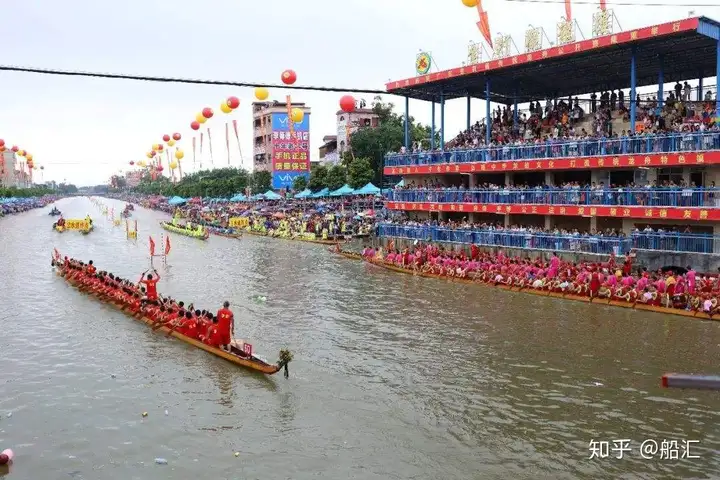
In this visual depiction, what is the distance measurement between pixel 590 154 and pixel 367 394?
58.0ft

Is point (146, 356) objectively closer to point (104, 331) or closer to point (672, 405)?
point (104, 331)

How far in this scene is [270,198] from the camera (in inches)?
2918

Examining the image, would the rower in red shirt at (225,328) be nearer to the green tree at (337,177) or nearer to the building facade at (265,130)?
the green tree at (337,177)

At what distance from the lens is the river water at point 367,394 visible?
34.7 ft

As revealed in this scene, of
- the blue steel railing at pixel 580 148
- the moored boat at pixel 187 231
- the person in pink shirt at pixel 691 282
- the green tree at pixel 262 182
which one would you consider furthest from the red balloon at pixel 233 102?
the green tree at pixel 262 182

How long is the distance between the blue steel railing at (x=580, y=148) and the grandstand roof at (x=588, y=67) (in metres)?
2.88

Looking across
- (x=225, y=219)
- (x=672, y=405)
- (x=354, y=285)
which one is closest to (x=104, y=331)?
(x=354, y=285)

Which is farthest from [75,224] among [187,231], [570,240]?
[570,240]

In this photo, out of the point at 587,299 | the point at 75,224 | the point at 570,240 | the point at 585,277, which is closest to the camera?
the point at 587,299

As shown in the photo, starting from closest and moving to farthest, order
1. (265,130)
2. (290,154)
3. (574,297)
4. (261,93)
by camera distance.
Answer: (574,297), (261,93), (290,154), (265,130)

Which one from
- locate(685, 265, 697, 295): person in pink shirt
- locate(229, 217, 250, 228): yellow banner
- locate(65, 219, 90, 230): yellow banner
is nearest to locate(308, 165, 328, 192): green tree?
locate(229, 217, 250, 228): yellow banner

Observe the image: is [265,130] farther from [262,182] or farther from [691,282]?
[691,282]

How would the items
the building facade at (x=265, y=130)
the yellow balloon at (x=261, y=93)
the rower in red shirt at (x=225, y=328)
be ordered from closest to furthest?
the rower in red shirt at (x=225, y=328) → the yellow balloon at (x=261, y=93) → the building facade at (x=265, y=130)

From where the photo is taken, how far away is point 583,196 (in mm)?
26922
